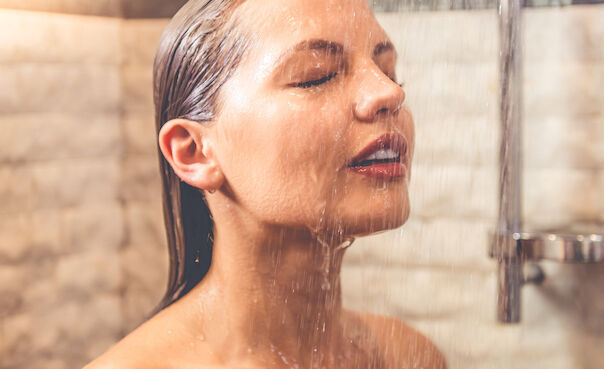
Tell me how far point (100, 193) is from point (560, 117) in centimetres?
94

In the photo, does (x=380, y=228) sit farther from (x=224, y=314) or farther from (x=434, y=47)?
(x=434, y=47)

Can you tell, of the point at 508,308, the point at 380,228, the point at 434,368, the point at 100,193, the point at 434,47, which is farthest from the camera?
the point at 100,193

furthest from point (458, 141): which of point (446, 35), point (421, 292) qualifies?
point (421, 292)

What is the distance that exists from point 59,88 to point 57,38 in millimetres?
98

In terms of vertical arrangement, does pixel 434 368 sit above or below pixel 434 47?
below

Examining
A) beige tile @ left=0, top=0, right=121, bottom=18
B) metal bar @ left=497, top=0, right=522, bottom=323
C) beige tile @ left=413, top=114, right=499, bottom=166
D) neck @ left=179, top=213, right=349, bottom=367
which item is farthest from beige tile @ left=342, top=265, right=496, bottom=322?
beige tile @ left=0, top=0, right=121, bottom=18

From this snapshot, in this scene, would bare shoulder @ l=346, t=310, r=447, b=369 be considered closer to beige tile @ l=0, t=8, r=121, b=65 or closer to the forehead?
the forehead

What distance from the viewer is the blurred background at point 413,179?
49.5 inches

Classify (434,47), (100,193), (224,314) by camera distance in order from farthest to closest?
(100,193) < (434,47) < (224,314)

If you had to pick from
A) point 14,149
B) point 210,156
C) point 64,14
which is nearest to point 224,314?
point 210,156

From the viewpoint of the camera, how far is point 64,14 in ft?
4.61

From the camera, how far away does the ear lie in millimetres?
842

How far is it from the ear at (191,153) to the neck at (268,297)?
0.24 feet

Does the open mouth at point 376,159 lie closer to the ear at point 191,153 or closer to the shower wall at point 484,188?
the ear at point 191,153
